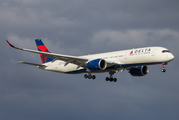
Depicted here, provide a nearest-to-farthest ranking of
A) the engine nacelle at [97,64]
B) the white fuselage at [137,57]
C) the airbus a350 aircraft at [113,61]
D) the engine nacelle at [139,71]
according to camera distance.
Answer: the white fuselage at [137,57] < the airbus a350 aircraft at [113,61] < the engine nacelle at [97,64] < the engine nacelle at [139,71]

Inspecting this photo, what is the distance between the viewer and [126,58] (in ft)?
176

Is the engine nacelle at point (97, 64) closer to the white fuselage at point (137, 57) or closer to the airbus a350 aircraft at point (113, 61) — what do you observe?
the airbus a350 aircraft at point (113, 61)

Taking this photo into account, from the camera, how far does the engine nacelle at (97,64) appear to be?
5342 centimetres

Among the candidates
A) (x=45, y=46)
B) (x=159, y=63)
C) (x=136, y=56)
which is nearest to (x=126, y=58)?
(x=136, y=56)

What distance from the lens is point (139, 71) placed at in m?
61.6

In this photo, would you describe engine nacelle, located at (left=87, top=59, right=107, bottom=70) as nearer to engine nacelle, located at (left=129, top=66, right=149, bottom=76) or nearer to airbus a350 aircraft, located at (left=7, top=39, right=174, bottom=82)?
airbus a350 aircraft, located at (left=7, top=39, right=174, bottom=82)

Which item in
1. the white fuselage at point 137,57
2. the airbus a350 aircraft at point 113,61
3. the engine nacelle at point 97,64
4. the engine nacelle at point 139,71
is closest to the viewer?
the white fuselage at point 137,57

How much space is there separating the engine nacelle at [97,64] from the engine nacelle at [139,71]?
31.9ft

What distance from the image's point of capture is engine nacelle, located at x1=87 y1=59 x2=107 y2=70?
53.4m

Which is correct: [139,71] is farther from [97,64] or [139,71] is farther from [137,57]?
[97,64]

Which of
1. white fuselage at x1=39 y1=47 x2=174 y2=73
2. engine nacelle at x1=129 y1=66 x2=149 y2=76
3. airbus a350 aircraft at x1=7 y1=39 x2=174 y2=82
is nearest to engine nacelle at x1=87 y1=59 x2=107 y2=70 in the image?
airbus a350 aircraft at x1=7 y1=39 x2=174 y2=82

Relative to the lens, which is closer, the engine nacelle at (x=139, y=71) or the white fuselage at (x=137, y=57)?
the white fuselage at (x=137, y=57)

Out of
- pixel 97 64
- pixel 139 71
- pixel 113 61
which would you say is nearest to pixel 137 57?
pixel 113 61

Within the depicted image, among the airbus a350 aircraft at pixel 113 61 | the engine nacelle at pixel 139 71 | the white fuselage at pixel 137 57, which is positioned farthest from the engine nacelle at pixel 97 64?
the engine nacelle at pixel 139 71
